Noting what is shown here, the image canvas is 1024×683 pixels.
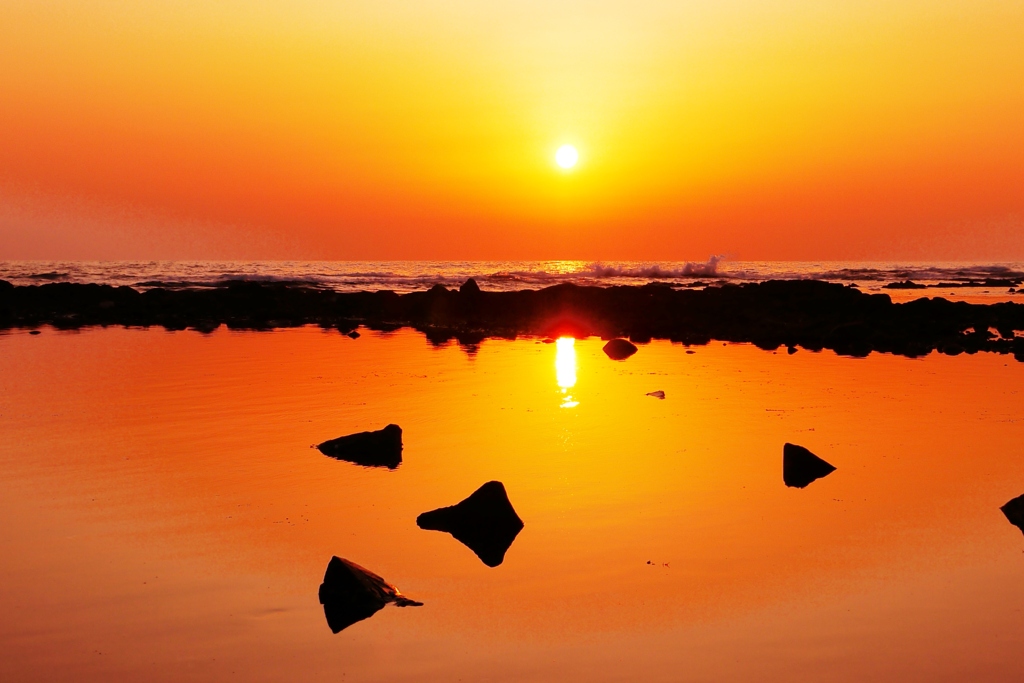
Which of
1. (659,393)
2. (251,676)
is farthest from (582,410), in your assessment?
(251,676)

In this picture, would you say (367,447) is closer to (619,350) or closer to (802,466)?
(802,466)

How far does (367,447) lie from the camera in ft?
42.9

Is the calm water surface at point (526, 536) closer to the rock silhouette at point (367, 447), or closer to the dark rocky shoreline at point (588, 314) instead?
the rock silhouette at point (367, 447)

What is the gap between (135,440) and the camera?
13.7 m

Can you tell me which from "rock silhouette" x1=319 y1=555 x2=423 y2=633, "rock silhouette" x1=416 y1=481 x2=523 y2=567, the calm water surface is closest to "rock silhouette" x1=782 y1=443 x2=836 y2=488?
the calm water surface

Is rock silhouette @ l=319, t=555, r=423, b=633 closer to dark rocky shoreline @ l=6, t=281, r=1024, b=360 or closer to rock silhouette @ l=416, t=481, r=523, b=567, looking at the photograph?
rock silhouette @ l=416, t=481, r=523, b=567

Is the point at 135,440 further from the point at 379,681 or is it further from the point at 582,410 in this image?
the point at 379,681

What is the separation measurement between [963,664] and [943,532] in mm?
3253

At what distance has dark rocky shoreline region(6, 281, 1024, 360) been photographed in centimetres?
3250

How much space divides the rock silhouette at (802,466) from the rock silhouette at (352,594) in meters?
6.01

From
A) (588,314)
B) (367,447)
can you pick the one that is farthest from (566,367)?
(588,314)

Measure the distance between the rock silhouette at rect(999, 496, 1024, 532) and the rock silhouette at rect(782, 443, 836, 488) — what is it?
93.4 inches

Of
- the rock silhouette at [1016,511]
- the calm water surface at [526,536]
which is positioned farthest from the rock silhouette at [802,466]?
the rock silhouette at [1016,511]

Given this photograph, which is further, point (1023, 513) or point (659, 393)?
point (659, 393)
